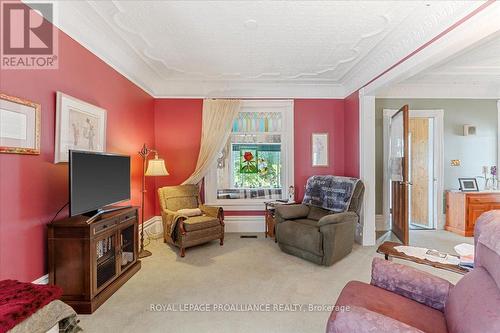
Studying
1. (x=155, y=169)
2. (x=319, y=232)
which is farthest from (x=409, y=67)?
(x=155, y=169)

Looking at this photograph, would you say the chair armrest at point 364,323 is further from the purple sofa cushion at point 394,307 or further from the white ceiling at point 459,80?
the white ceiling at point 459,80

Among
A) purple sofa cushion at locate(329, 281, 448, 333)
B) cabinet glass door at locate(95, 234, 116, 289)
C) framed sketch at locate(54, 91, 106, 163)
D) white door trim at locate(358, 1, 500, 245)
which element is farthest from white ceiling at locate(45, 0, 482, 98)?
purple sofa cushion at locate(329, 281, 448, 333)

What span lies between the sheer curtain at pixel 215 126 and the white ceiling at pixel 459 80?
2825 millimetres

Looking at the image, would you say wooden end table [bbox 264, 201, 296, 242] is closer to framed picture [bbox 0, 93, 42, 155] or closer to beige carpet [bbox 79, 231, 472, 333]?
beige carpet [bbox 79, 231, 472, 333]

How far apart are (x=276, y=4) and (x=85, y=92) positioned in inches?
83.8

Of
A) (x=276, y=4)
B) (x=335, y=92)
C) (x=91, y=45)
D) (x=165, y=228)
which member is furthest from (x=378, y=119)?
(x=91, y=45)

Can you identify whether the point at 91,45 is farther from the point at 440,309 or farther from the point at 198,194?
the point at 440,309

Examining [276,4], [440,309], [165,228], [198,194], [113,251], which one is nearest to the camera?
[440,309]

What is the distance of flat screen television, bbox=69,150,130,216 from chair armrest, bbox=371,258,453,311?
2.46 metres

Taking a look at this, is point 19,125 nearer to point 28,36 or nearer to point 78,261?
point 28,36

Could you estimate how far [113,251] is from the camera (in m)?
2.53

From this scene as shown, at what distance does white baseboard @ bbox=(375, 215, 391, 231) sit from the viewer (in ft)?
15.2

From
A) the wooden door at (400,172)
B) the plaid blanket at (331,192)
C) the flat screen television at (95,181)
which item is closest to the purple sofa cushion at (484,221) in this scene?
the plaid blanket at (331,192)

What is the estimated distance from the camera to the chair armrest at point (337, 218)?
10.2 feet
